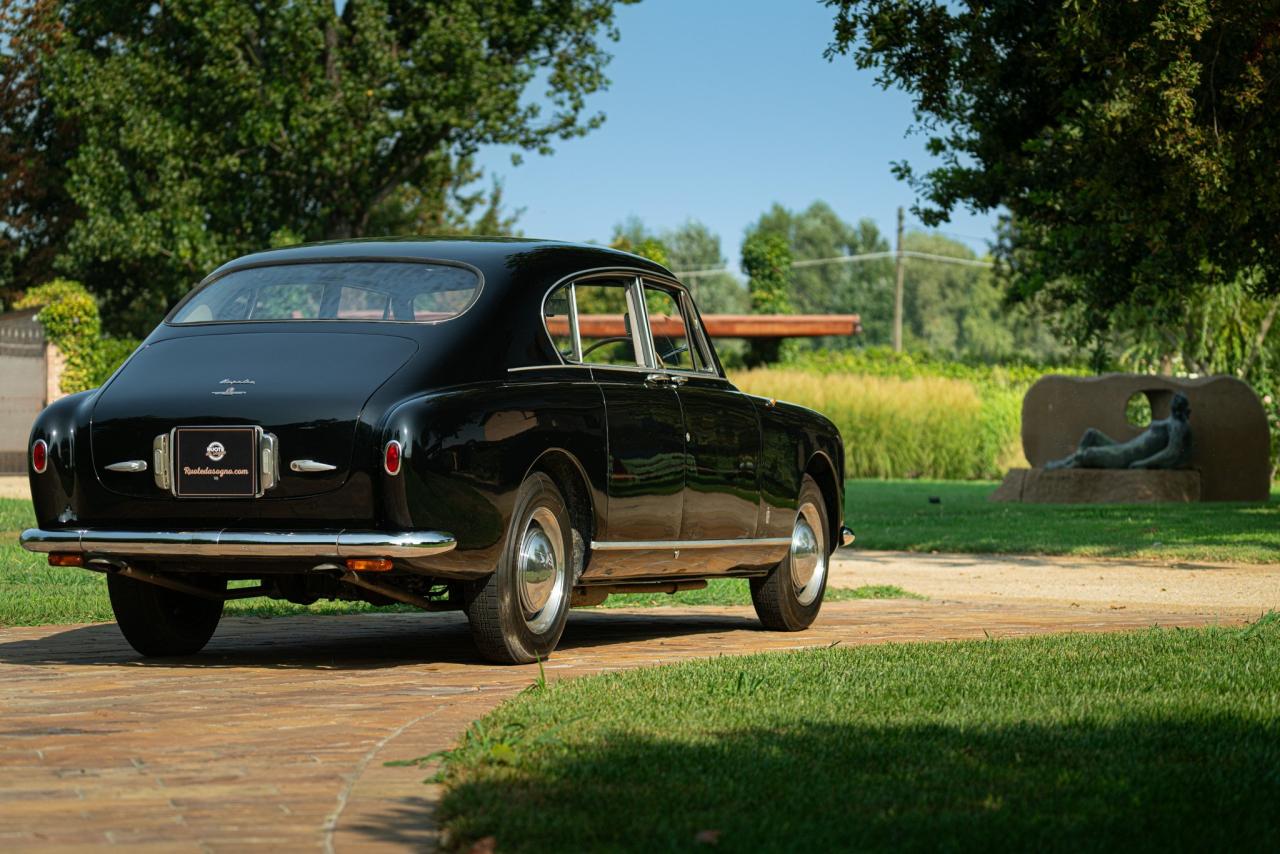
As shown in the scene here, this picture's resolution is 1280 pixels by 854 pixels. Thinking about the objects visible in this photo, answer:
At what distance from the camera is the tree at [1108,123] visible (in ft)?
47.9

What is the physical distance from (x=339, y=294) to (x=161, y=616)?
1.65m

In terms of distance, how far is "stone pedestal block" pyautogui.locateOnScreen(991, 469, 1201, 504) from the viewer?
2506 cm

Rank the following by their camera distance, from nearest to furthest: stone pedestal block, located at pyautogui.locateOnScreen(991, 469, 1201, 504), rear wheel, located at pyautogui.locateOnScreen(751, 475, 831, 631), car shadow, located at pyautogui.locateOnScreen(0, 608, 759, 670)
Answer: car shadow, located at pyautogui.locateOnScreen(0, 608, 759, 670) < rear wheel, located at pyautogui.locateOnScreen(751, 475, 831, 631) < stone pedestal block, located at pyautogui.locateOnScreen(991, 469, 1201, 504)

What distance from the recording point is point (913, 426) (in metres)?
35.2

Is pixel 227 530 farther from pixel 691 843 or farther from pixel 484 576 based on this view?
pixel 691 843

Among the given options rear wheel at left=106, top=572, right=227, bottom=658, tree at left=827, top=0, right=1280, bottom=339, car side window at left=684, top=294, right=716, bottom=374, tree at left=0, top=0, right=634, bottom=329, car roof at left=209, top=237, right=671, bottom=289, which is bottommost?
rear wheel at left=106, top=572, right=227, bottom=658

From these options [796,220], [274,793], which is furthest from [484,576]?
[796,220]

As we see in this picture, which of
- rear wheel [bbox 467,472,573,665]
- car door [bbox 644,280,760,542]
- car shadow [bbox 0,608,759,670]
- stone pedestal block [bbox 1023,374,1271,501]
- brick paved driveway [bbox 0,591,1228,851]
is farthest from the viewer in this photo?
stone pedestal block [bbox 1023,374,1271,501]

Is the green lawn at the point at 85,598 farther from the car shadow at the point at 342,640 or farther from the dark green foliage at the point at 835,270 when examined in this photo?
the dark green foliage at the point at 835,270

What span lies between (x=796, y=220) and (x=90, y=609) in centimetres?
14102

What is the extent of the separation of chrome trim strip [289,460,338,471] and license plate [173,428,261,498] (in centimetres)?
17

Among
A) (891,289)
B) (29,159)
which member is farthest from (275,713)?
(891,289)

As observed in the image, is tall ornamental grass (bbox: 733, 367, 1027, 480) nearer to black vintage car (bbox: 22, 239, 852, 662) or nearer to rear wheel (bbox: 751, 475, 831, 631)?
rear wheel (bbox: 751, 475, 831, 631)

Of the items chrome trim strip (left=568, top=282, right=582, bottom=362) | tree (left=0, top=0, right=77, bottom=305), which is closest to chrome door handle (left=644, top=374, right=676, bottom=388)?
chrome trim strip (left=568, top=282, right=582, bottom=362)
